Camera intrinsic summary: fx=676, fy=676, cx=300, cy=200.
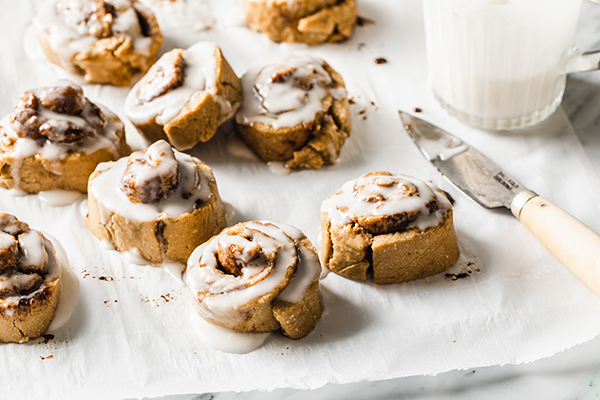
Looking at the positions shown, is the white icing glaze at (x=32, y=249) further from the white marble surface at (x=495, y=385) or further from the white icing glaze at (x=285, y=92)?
the white icing glaze at (x=285, y=92)

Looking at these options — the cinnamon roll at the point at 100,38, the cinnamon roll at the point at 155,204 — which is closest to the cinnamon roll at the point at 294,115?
the cinnamon roll at the point at 155,204

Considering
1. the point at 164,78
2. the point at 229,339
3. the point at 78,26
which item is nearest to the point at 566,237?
the point at 229,339

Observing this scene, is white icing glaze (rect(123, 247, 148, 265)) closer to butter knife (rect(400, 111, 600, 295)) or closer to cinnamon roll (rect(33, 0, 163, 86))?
cinnamon roll (rect(33, 0, 163, 86))

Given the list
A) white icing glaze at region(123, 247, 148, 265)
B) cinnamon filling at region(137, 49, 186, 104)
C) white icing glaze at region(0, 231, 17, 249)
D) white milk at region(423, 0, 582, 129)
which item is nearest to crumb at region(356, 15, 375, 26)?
white milk at region(423, 0, 582, 129)

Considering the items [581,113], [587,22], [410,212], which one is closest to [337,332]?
[410,212]

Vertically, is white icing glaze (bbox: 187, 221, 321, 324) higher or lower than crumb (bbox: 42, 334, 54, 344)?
higher

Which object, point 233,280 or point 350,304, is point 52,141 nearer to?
point 233,280
